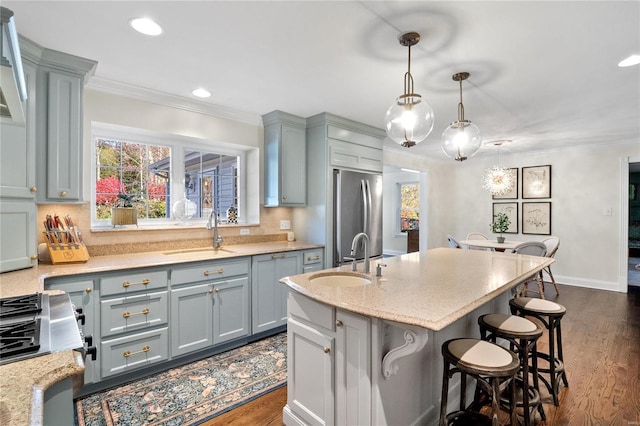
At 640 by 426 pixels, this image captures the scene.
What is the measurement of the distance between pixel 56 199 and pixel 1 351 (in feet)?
5.36

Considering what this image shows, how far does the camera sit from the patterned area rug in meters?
1.96

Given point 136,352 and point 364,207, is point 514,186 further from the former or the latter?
point 136,352

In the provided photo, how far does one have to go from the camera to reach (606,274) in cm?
510

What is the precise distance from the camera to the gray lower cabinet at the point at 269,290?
10.0ft

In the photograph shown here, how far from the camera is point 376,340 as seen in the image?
1.39 m

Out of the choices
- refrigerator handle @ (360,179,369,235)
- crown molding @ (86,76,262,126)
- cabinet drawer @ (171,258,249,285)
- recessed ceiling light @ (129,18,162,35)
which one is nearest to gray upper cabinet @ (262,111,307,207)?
crown molding @ (86,76,262,126)

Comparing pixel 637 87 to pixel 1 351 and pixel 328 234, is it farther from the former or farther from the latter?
pixel 1 351

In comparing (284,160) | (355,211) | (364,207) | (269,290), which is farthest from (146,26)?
(364,207)

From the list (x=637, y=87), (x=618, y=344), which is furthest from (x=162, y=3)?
(x=618, y=344)

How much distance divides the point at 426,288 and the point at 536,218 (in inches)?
214

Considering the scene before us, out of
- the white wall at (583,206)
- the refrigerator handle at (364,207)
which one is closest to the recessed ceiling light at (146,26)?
the refrigerator handle at (364,207)

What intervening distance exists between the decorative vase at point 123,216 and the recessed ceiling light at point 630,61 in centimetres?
410

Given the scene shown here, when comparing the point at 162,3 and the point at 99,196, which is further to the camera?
the point at 99,196

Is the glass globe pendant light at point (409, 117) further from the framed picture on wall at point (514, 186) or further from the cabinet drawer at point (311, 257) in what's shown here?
the framed picture on wall at point (514, 186)
